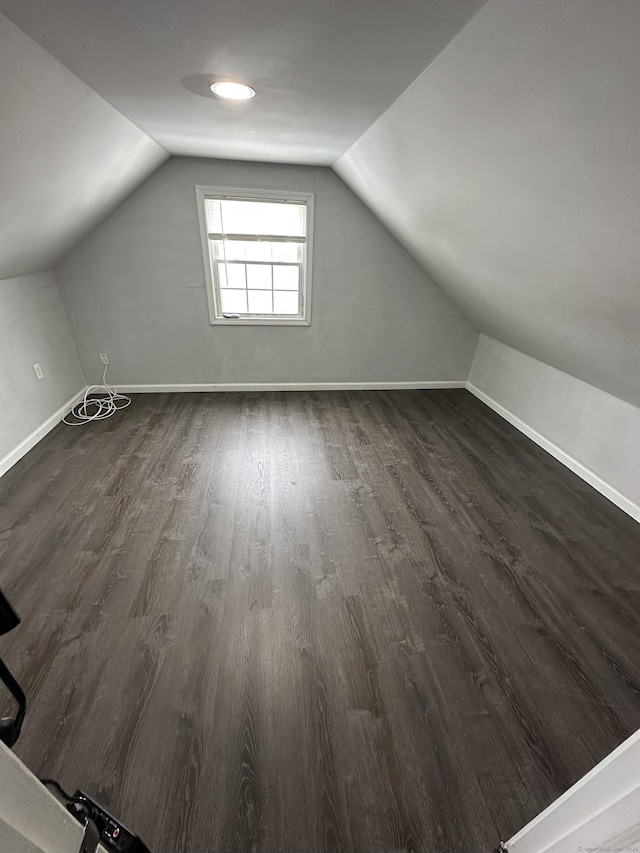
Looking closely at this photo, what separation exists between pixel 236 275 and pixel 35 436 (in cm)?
211

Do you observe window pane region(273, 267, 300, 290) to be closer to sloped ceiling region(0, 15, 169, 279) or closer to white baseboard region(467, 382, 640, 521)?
sloped ceiling region(0, 15, 169, 279)

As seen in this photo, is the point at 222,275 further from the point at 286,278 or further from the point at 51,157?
the point at 51,157

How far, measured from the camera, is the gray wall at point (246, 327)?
10.4 ft

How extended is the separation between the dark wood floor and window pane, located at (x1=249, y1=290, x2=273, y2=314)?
149cm

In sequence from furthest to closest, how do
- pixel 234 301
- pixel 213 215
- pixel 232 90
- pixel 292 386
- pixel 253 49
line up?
pixel 292 386, pixel 234 301, pixel 213 215, pixel 232 90, pixel 253 49

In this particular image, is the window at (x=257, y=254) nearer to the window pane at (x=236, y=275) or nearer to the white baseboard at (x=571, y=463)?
the window pane at (x=236, y=275)

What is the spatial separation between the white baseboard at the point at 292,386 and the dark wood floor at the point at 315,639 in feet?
3.37

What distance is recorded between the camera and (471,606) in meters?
1.79

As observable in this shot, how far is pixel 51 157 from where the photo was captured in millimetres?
1759

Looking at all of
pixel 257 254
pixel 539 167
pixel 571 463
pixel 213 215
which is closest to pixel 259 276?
pixel 257 254

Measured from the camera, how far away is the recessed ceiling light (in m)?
1.50

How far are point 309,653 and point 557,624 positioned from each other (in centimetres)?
112

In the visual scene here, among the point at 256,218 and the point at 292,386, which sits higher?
the point at 256,218

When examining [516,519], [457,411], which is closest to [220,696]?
[516,519]
